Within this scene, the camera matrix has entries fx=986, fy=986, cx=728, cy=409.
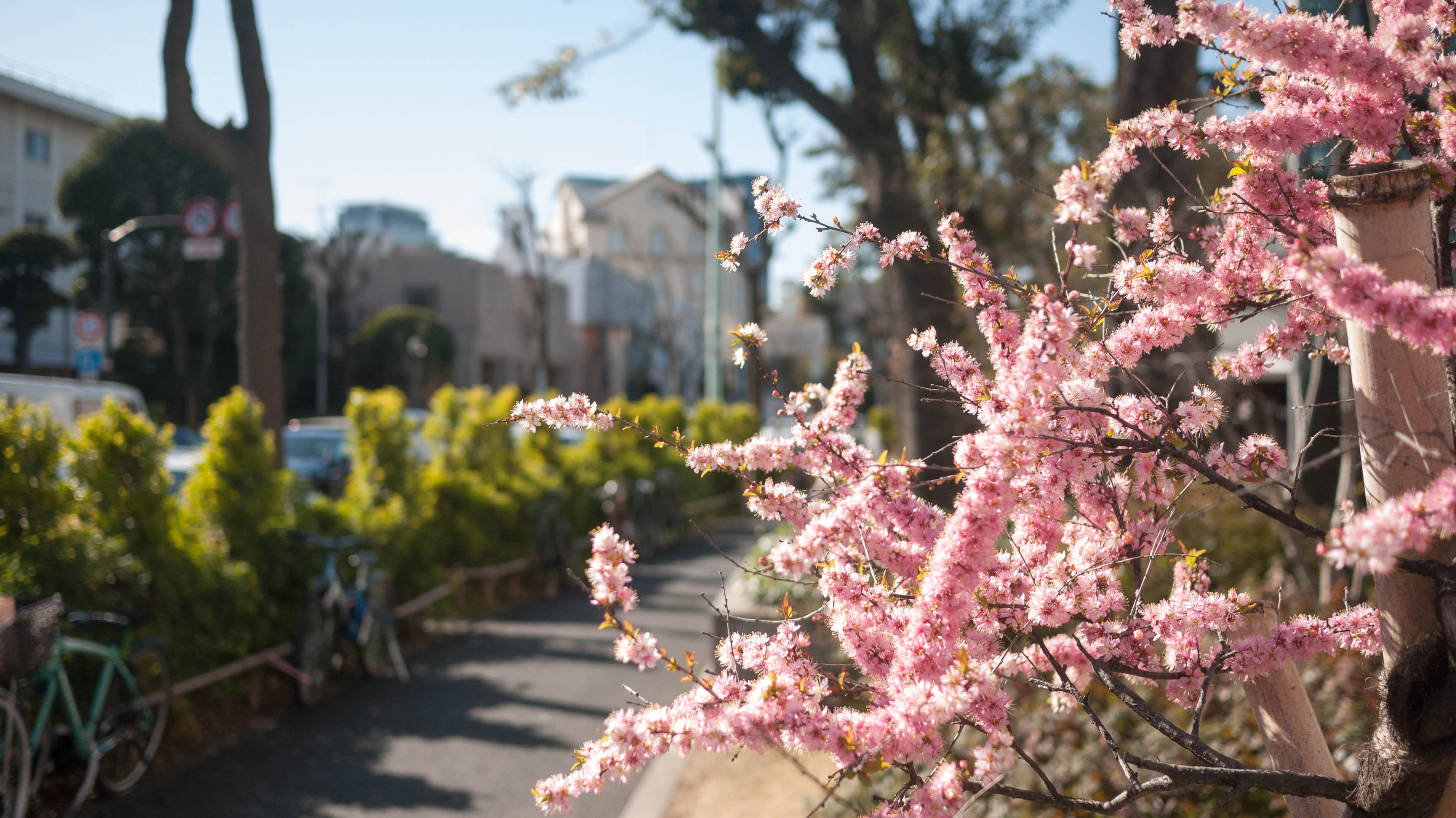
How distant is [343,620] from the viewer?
7129mm

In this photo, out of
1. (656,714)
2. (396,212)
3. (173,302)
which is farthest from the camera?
(396,212)

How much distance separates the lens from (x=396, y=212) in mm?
92250

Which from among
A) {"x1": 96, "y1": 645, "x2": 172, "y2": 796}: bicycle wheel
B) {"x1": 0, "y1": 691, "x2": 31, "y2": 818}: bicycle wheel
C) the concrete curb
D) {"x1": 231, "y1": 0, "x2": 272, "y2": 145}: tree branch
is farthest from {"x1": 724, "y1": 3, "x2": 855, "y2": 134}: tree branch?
{"x1": 0, "y1": 691, "x2": 31, "y2": 818}: bicycle wheel

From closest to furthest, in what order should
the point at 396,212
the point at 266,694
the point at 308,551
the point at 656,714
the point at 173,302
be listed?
the point at 656,714
the point at 266,694
the point at 308,551
the point at 173,302
the point at 396,212

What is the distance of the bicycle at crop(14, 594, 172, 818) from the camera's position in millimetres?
4453

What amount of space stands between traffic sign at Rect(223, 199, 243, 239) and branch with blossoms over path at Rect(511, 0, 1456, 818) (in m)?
7.67

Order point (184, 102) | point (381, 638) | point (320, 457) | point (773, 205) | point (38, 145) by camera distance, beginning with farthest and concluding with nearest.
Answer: point (38, 145), point (320, 457), point (184, 102), point (381, 638), point (773, 205)

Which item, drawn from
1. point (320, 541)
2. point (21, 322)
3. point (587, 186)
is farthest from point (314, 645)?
point (587, 186)

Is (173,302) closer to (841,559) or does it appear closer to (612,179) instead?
(841,559)

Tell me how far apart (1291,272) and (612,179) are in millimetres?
76374

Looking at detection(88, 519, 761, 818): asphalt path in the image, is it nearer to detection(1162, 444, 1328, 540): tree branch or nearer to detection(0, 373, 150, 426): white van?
detection(1162, 444, 1328, 540): tree branch

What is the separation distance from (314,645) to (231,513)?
40.3 inches

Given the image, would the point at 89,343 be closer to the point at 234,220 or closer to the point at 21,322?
the point at 234,220

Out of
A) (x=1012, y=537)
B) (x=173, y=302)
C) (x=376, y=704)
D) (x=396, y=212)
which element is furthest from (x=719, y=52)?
(x=396, y=212)
